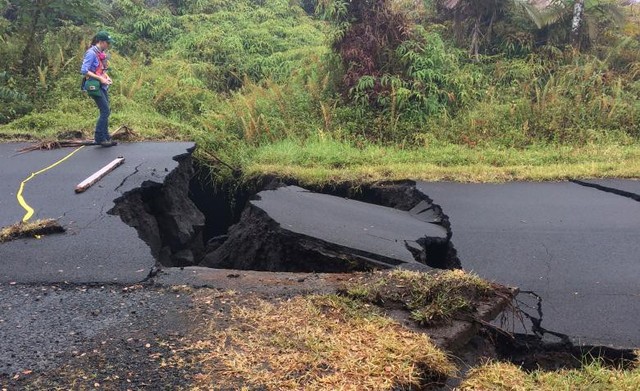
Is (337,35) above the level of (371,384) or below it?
above

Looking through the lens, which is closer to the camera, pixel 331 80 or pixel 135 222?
pixel 135 222

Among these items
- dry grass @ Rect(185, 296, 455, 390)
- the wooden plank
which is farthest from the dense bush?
dry grass @ Rect(185, 296, 455, 390)

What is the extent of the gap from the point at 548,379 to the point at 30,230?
4434 mm

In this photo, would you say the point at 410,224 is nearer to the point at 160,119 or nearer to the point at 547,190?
the point at 547,190

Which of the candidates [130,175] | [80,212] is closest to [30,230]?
[80,212]

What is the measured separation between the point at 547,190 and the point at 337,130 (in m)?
3.74

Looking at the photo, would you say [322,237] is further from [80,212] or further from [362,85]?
[362,85]

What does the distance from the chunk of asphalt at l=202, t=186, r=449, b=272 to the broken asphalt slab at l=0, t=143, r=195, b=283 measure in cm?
107

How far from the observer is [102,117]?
348 inches

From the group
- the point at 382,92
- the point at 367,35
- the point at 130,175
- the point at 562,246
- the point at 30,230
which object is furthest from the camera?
the point at 367,35

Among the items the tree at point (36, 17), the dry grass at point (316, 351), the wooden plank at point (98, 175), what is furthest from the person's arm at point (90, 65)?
the dry grass at point (316, 351)

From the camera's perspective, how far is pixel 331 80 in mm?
11000

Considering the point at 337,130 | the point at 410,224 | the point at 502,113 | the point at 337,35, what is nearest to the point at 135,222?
the point at 410,224

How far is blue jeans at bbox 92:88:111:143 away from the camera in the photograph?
8695 millimetres
